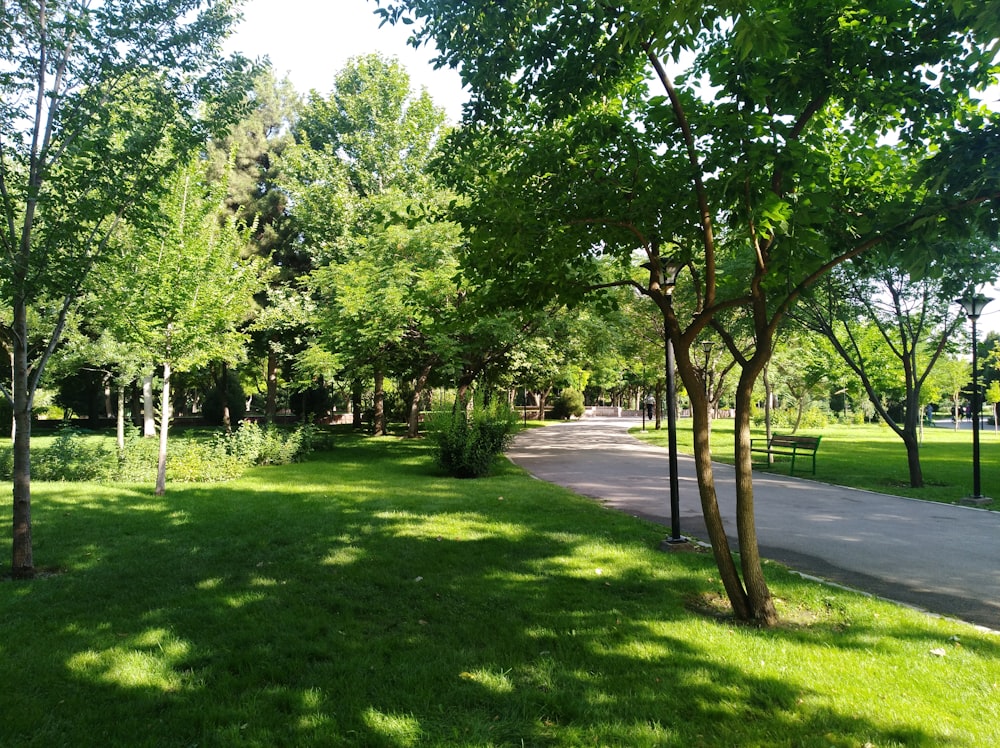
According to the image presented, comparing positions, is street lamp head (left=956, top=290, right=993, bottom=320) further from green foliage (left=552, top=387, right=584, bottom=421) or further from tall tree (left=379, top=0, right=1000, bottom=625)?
green foliage (left=552, top=387, right=584, bottom=421)

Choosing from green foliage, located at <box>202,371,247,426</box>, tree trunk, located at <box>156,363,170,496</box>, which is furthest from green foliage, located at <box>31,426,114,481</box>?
green foliage, located at <box>202,371,247,426</box>

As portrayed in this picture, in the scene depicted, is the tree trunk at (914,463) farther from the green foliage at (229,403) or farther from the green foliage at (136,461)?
the green foliage at (229,403)

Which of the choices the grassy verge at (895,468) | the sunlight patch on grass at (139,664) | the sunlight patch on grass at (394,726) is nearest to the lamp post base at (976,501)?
the grassy verge at (895,468)

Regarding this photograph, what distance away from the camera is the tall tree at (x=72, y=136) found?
5.41 meters

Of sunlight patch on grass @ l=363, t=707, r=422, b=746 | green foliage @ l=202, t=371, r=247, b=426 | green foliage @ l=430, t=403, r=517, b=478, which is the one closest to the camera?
sunlight patch on grass @ l=363, t=707, r=422, b=746

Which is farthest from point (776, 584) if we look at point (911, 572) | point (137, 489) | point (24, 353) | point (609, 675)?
point (137, 489)

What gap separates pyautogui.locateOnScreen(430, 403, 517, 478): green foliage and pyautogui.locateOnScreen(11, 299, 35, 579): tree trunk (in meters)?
7.95

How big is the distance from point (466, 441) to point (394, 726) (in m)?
9.84

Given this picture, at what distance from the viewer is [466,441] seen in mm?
12773

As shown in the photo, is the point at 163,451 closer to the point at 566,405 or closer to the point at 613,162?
the point at 613,162

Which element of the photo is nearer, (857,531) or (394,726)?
(394,726)

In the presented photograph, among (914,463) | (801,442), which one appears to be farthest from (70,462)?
(914,463)

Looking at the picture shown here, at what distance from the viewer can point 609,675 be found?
3502 mm

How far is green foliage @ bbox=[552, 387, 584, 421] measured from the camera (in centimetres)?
5022
